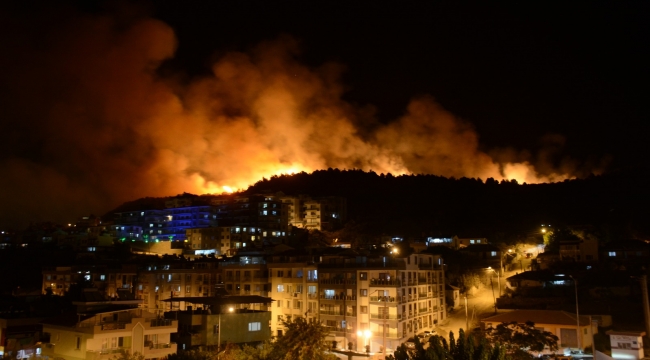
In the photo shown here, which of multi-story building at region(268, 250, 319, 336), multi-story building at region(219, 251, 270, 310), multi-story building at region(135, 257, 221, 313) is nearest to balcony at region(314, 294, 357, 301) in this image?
multi-story building at region(268, 250, 319, 336)

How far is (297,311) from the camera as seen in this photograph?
46.7 meters

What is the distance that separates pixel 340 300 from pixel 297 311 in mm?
4639

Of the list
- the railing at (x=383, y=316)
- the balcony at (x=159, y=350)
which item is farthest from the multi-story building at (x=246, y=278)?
the balcony at (x=159, y=350)

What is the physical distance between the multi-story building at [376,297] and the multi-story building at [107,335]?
49.0 feet

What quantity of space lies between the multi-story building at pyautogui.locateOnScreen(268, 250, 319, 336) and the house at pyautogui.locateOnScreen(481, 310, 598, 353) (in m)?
15.0

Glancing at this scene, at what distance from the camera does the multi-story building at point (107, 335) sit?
29.5m

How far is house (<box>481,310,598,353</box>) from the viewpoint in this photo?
3416cm

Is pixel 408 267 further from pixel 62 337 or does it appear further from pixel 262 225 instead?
pixel 262 225

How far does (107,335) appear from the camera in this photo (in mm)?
29828

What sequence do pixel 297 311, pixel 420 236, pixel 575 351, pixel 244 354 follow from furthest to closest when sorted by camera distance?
1. pixel 420 236
2. pixel 297 311
3. pixel 575 351
4. pixel 244 354

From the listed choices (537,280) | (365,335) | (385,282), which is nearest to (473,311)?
(537,280)

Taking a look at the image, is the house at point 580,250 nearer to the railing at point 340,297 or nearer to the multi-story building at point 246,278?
the railing at point 340,297

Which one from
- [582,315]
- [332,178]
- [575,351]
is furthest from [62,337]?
[332,178]

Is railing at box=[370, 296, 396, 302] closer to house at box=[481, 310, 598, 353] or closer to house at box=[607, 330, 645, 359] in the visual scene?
house at box=[481, 310, 598, 353]
